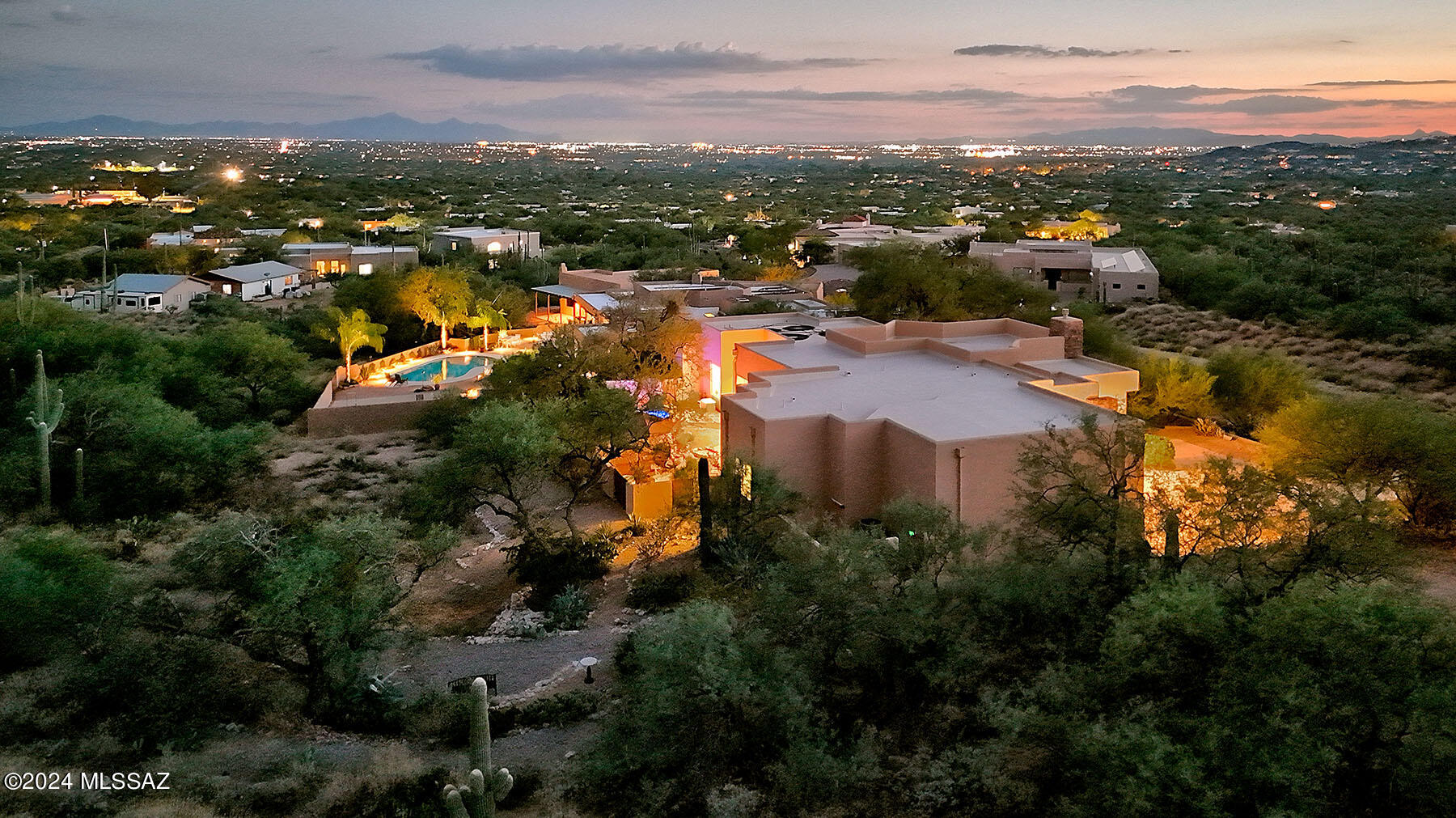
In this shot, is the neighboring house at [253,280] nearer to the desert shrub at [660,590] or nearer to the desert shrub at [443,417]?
the desert shrub at [443,417]

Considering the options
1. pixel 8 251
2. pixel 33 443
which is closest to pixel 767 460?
pixel 33 443

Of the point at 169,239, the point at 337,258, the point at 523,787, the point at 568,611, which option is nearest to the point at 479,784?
the point at 523,787

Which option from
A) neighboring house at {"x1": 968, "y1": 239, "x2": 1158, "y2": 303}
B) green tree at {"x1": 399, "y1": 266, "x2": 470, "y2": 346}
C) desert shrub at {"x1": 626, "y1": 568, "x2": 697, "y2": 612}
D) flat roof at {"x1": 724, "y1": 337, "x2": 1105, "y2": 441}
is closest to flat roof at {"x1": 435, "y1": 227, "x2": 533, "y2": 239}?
green tree at {"x1": 399, "y1": 266, "x2": 470, "y2": 346}

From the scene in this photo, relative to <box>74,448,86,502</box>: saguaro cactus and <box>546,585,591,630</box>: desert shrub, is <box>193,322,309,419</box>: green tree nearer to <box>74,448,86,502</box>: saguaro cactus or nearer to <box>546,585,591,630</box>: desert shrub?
<box>74,448,86,502</box>: saguaro cactus

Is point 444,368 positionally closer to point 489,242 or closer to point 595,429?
point 595,429

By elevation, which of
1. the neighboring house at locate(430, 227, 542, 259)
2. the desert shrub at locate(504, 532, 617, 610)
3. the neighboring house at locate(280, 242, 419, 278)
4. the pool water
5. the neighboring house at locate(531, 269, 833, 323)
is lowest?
the desert shrub at locate(504, 532, 617, 610)

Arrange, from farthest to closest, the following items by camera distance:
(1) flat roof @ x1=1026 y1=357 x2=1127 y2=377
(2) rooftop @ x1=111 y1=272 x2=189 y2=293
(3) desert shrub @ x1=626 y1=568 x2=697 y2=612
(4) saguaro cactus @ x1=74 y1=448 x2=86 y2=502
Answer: (2) rooftop @ x1=111 y1=272 x2=189 y2=293 → (4) saguaro cactus @ x1=74 y1=448 x2=86 y2=502 → (1) flat roof @ x1=1026 y1=357 x2=1127 y2=377 → (3) desert shrub @ x1=626 y1=568 x2=697 y2=612
